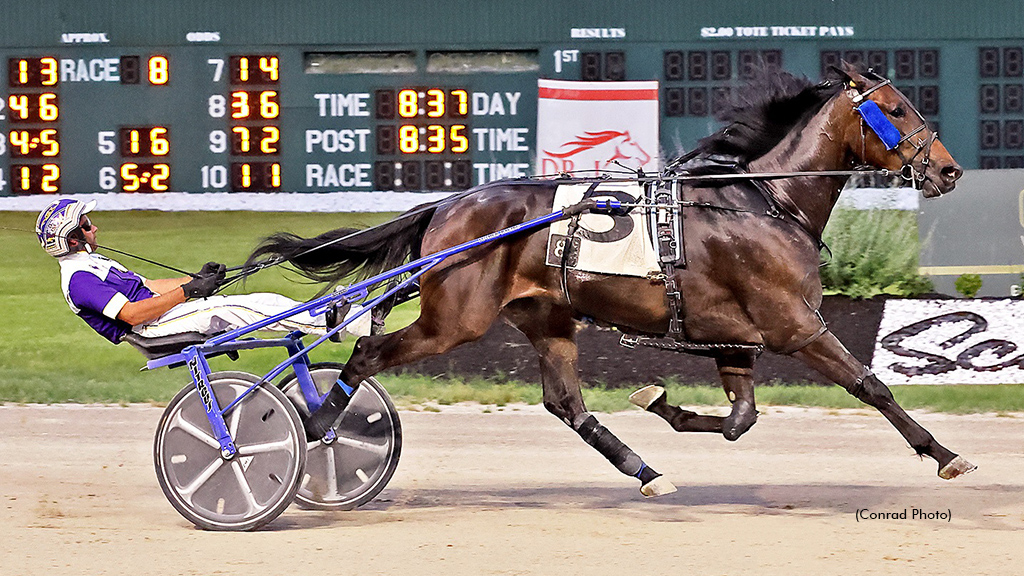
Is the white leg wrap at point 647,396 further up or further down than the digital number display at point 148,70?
further down

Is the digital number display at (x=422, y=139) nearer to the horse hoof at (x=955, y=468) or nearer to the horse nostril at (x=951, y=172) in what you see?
the horse nostril at (x=951, y=172)

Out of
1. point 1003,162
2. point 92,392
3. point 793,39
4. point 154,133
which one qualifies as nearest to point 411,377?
point 92,392

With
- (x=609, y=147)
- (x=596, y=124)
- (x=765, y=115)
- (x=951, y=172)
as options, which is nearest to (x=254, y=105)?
(x=596, y=124)

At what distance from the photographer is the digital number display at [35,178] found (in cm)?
1061

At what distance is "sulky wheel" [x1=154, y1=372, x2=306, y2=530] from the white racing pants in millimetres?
218

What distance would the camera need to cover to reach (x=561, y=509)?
223 inches

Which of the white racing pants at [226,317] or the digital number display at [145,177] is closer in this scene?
the white racing pants at [226,317]

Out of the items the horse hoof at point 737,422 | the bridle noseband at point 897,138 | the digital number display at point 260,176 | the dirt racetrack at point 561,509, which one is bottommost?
the dirt racetrack at point 561,509

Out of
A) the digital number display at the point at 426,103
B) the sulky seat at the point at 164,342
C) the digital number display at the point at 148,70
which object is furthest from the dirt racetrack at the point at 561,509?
the digital number display at the point at 148,70

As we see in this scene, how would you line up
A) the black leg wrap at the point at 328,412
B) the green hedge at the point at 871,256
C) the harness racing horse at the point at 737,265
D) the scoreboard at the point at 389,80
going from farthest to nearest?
1. the scoreboard at the point at 389,80
2. the green hedge at the point at 871,256
3. the black leg wrap at the point at 328,412
4. the harness racing horse at the point at 737,265

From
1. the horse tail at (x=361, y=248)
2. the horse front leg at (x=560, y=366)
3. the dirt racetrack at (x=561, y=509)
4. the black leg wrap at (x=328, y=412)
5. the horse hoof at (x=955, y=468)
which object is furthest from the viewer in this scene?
the horse tail at (x=361, y=248)

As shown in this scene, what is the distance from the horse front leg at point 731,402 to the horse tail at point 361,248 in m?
1.16

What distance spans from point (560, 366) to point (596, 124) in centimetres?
481

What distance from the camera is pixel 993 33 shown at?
1055 cm
